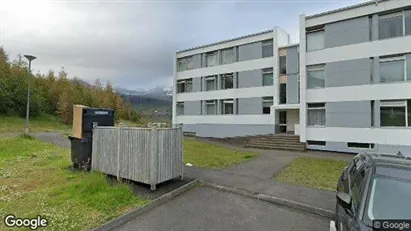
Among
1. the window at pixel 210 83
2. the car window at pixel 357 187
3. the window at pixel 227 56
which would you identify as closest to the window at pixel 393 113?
the window at pixel 227 56

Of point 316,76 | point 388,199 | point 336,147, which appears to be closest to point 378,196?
point 388,199

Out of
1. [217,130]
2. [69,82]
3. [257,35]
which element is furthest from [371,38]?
[69,82]

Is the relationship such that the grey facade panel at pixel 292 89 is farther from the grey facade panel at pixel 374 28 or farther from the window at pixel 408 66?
the window at pixel 408 66

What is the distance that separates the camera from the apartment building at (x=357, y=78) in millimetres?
14625

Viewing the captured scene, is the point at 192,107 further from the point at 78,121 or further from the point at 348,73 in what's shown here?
the point at 78,121

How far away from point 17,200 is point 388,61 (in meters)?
18.8

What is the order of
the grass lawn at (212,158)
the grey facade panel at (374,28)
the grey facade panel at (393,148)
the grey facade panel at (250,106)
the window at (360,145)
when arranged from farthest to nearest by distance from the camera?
the grey facade panel at (250,106), the window at (360,145), the grey facade panel at (374,28), the grey facade panel at (393,148), the grass lawn at (212,158)

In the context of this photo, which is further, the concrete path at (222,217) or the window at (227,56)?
the window at (227,56)

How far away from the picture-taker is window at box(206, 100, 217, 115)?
25.7 meters

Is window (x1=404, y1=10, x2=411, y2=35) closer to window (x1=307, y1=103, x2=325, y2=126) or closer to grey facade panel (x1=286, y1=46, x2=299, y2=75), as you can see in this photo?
window (x1=307, y1=103, x2=325, y2=126)

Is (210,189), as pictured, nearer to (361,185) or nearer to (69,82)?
(361,185)

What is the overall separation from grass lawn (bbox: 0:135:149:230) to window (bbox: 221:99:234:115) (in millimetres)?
17293

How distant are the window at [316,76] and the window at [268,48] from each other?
475cm

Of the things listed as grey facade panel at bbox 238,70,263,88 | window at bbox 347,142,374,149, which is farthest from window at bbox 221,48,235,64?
window at bbox 347,142,374,149
